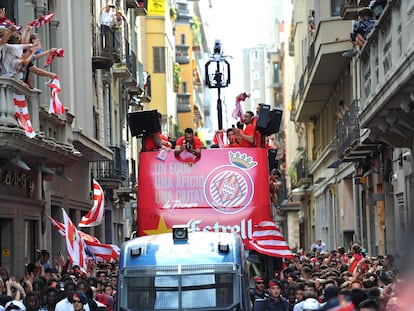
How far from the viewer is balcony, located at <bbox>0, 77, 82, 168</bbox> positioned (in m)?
20.0

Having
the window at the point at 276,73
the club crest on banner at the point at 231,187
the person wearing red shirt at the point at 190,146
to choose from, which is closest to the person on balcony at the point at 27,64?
the person wearing red shirt at the point at 190,146

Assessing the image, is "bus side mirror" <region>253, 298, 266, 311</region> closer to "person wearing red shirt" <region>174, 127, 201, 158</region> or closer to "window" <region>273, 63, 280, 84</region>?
"person wearing red shirt" <region>174, 127, 201, 158</region>

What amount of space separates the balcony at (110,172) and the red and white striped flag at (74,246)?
61.1 feet

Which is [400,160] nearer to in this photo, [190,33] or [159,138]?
[159,138]

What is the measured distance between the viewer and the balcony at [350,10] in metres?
30.6

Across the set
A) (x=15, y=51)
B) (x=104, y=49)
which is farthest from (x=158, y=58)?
(x=15, y=51)

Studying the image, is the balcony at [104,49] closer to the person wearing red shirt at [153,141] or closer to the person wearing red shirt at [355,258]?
the person wearing red shirt at [355,258]

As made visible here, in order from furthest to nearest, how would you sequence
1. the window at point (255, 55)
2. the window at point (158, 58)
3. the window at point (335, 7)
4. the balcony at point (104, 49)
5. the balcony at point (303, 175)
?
the window at point (255, 55)
the window at point (158, 58)
the balcony at point (303, 175)
the balcony at point (104, 49)
the window at point (335, 7)

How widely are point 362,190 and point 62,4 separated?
10.4 m

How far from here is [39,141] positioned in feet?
71.7

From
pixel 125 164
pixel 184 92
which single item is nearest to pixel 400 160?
pixel 125 164

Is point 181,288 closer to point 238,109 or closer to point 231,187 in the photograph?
point 231,187

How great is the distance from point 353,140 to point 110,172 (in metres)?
11.6

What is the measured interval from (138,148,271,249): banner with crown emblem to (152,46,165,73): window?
5199 cm
